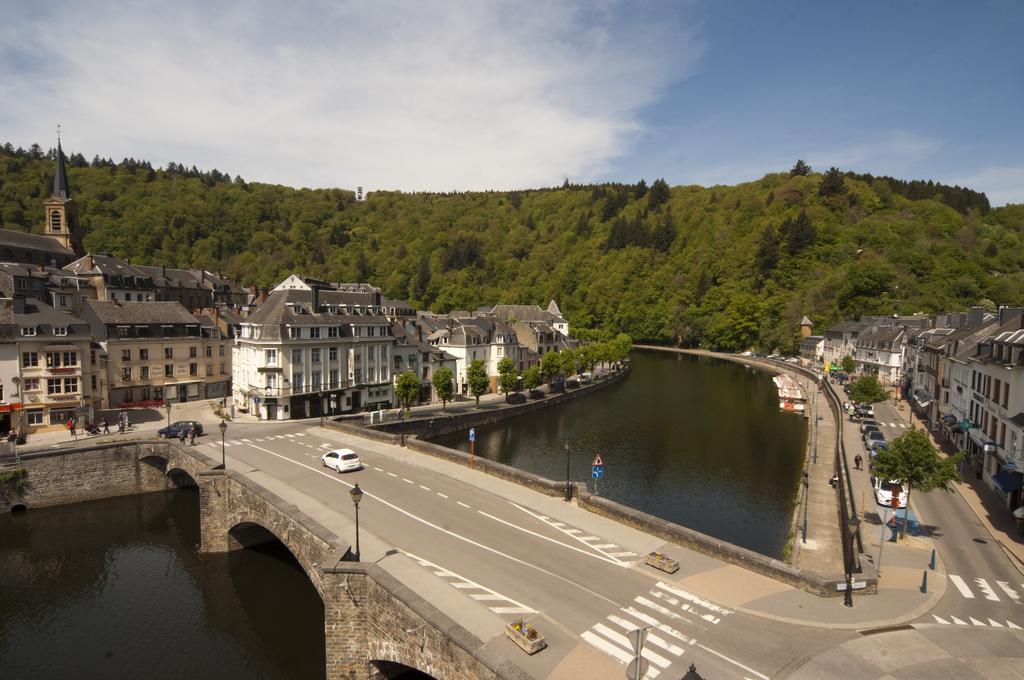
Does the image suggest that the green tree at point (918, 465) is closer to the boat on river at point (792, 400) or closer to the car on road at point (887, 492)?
the car on road at point (887, 492)

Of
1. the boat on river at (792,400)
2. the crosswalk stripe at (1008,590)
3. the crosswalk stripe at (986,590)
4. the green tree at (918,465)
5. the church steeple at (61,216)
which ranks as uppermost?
the church steeple at (61,216)

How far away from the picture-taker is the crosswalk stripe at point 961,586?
58.1ft

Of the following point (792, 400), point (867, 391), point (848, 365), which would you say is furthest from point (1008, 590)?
point (848, 365)

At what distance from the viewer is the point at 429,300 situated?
174500 mm

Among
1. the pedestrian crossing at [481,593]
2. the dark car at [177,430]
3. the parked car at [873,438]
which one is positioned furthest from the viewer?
the parked car at [873,438]

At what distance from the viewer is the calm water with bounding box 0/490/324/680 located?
20.7 metres

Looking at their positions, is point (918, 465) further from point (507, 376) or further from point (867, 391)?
point (507, 376)

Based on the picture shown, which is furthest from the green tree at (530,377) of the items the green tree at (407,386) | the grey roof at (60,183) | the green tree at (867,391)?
the grey roof at (60,183)

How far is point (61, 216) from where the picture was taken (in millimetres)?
80688

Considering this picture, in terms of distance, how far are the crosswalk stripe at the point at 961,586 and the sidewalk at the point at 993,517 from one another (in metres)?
3.51

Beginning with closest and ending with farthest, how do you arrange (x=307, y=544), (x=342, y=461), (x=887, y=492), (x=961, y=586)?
(x=961, y=586) → (x=307, y=544) → (x=887, y=492) → (x=342, y=461)

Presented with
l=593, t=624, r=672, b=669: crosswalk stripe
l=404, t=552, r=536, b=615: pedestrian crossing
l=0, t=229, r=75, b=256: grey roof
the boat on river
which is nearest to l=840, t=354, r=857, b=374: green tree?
the boat on river

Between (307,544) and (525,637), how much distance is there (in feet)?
35.6

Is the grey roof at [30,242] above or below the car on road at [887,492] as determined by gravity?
above
